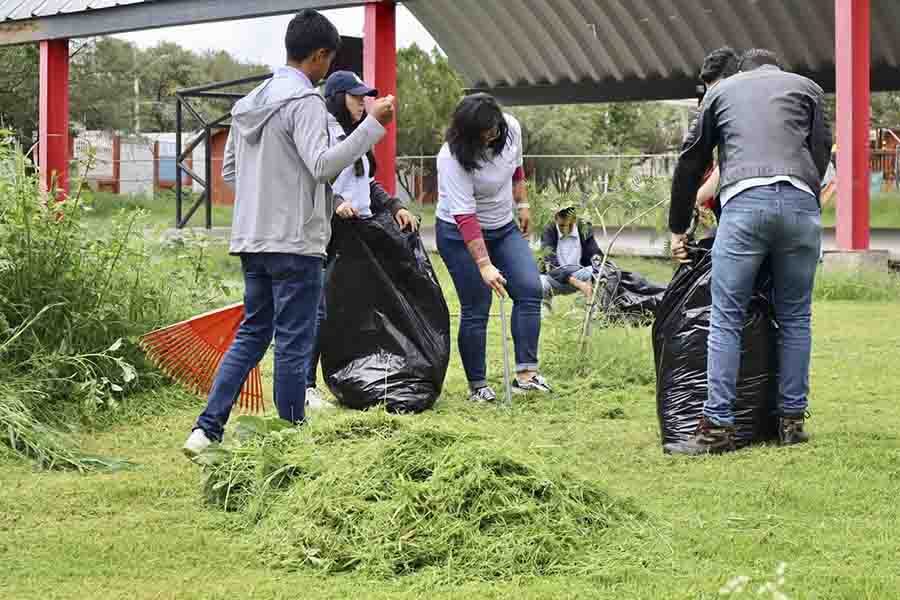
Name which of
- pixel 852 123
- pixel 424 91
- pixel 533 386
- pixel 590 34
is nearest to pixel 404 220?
pixel 533 386

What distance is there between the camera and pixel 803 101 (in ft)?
A: 16.7

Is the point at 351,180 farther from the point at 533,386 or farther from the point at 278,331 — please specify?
the point at 278,331

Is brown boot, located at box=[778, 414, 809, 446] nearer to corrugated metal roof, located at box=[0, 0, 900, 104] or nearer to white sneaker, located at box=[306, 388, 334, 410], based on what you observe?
white sneaker, located at box=[306, 388, 334, 410]

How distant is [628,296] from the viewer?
9.23 meters

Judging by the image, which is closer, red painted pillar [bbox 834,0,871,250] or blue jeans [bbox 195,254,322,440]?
blue jeans [bbox 195,254,322,440]

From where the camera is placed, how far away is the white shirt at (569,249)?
30.5 ft

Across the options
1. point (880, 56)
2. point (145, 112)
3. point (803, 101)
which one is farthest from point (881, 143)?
point (803, 101)

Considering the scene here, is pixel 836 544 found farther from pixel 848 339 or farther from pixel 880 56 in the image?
pixel 880 56

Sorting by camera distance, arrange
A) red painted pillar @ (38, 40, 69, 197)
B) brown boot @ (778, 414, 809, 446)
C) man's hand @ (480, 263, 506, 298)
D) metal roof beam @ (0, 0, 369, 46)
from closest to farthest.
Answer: brown boot @ (778, 414, 809, 446) < man's hand @ (480, 263, 506, 298) < metal roof beam @ (0, 0, 369, 46) < red painted pillar @ (38, 40, 69, 197)

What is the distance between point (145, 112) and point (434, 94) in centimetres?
2245

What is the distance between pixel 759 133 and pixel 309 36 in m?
1.70

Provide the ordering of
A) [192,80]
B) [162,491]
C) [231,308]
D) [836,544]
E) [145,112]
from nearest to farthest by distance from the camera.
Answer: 1. [836,544]
2. [162,491]
3. [231,308]
4. [145,112]
5. [192,80]

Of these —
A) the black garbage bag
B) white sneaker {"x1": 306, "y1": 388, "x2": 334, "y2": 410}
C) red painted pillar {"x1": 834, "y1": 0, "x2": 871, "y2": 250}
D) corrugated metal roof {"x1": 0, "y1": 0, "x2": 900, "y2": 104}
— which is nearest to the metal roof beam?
corrugated metal roof {"x1": 0, "y1": 0, "x2": 900, "y2": 104}

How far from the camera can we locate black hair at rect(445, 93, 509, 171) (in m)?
6.26
